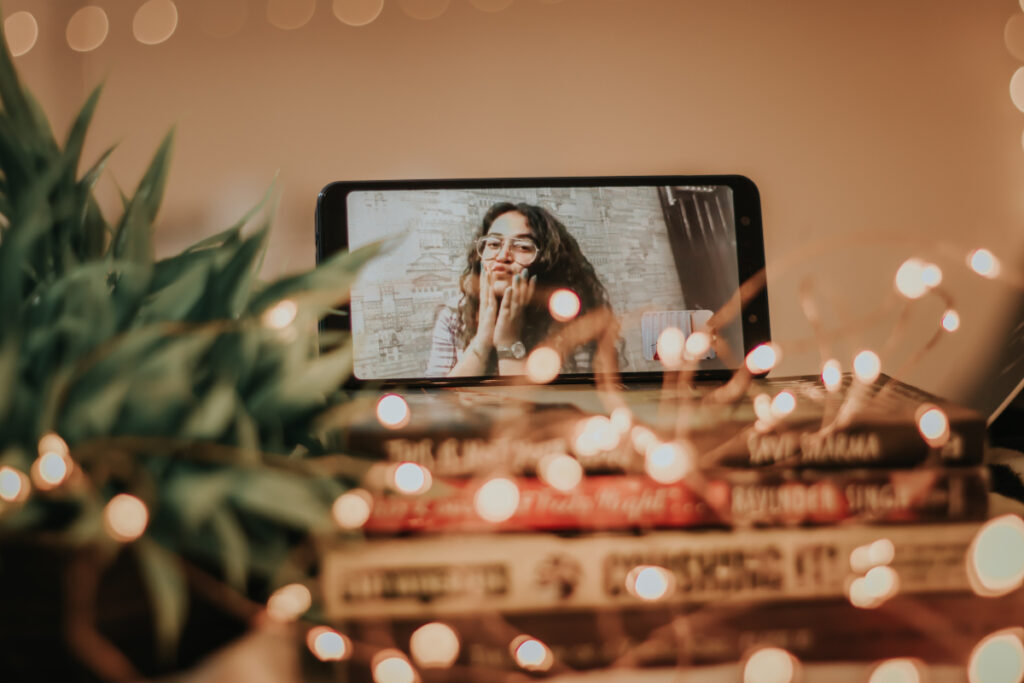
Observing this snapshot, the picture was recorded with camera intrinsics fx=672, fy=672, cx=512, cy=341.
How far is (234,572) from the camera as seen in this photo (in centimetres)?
26

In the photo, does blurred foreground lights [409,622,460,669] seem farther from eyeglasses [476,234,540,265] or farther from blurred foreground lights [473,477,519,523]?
eyeglasses [476,234,540,265]

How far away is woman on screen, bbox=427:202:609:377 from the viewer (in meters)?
0.49

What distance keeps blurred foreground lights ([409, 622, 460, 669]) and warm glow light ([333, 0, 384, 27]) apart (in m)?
0.45

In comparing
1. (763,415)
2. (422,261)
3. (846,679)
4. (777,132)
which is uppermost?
(777,132)

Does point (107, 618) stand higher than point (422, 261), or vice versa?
point (422, 261)

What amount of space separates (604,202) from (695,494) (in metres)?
0.28

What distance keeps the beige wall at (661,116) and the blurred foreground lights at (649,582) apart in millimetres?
295

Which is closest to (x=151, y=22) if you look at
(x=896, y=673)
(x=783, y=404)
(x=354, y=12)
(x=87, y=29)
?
(x=87, y=29)

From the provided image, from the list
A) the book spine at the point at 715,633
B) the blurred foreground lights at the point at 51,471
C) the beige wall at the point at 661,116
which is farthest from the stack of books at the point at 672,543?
the beige wall at the point at 661,116

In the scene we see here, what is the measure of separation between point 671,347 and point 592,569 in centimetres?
24

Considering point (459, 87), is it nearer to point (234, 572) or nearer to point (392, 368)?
point (392, 368)

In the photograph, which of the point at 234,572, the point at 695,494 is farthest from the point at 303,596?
the point at 695,494

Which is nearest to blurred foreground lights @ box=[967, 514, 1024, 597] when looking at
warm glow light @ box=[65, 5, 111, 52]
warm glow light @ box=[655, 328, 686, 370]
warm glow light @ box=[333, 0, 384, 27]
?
warm glow light @ box=[655, 328, 686, 370]

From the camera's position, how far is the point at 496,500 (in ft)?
1.01
